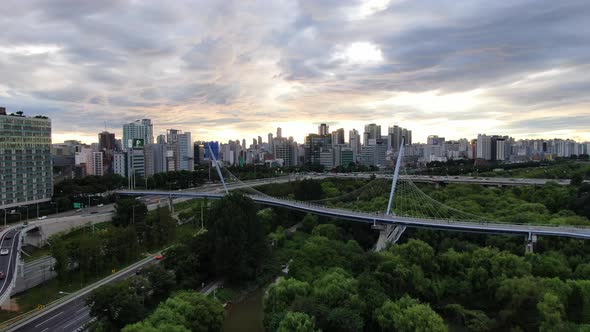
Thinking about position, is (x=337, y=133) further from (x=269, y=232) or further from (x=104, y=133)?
(x=269, y=232)

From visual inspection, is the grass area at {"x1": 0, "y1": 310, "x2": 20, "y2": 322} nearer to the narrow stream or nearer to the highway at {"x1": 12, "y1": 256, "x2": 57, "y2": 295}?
the highway at {"x1": 12, "y1": 256, "x2": 57, "y2": 295}

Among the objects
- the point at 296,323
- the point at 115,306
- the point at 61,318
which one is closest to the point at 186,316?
the point at 115,306

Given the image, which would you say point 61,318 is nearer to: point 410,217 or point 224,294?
point 224,294

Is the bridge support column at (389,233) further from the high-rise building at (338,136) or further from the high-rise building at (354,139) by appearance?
the high-rise building at (338,136)

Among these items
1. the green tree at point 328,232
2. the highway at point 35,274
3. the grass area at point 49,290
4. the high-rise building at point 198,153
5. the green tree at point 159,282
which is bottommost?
the grass area at point 49,290

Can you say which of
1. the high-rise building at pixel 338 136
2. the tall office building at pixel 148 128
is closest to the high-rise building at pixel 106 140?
A: the tall office building at pixel 148 128
